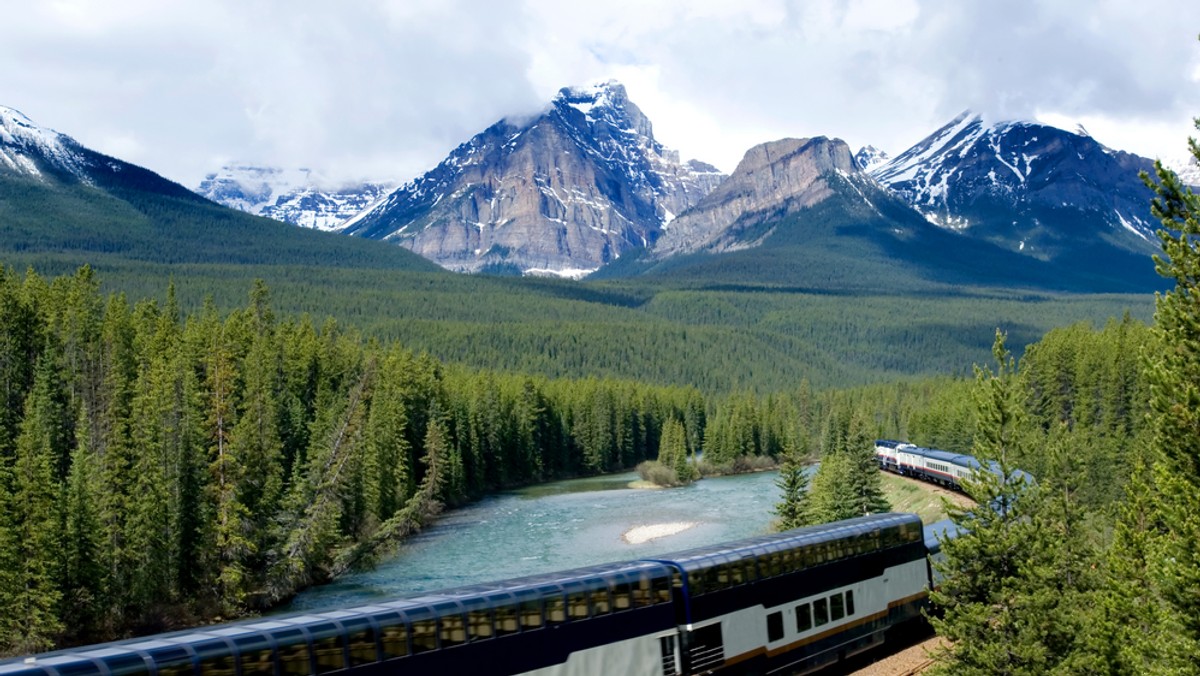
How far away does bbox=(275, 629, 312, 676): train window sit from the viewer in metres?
22.2

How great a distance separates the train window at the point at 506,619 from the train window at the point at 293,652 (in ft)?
17.1

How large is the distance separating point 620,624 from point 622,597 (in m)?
0.72

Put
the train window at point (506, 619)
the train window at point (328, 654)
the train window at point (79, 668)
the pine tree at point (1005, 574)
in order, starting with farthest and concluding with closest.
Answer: the pine tree at point (1005, 574), the train window at point (506, 619), the train window at point (328, 654), the train window at point (79, 668)

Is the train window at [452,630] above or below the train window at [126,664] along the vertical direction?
below

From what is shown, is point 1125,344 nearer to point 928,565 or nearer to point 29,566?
point 928,565

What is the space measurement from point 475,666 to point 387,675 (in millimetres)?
2492

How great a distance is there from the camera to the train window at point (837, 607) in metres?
37.9

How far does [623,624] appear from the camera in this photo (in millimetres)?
29844

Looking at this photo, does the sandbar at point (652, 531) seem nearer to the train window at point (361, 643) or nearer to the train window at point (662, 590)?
the train window at point (662, 590)

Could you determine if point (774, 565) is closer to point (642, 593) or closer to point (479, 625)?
point (642, 593)

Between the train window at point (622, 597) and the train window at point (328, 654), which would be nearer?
the train window at point (328, 654)

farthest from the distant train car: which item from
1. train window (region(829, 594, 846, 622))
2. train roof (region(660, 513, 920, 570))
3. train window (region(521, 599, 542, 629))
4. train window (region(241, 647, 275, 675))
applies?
train window (region(241, 647, 275, 675))

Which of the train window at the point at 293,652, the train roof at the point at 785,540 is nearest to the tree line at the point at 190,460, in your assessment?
the train roof at the point at 785,540

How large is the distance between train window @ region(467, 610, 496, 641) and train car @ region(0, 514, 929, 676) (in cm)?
3
